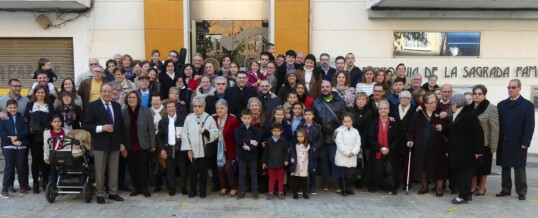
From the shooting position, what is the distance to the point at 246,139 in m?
6.56

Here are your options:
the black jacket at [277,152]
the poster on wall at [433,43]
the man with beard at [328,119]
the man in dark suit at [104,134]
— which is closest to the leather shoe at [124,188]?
the man in dark suit at [104,134]

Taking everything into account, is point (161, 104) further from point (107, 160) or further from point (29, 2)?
point (29, 2)

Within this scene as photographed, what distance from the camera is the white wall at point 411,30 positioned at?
35.8 ft

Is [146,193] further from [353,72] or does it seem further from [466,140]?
[466,140]

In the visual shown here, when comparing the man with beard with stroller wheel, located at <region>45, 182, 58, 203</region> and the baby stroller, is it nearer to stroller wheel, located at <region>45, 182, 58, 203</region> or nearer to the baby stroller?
the baby stroller

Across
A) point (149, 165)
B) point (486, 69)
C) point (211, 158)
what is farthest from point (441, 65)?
point (149, 165)

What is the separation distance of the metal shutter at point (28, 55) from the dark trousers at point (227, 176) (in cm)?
621

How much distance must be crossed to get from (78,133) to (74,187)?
2.68 ft

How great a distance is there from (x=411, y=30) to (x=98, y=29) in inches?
308

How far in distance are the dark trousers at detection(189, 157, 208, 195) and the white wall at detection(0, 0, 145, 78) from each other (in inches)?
199


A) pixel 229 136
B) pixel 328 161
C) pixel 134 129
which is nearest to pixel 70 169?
pixel 134 129

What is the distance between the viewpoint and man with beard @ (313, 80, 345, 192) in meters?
7.05

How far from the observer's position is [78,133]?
21.8 ft

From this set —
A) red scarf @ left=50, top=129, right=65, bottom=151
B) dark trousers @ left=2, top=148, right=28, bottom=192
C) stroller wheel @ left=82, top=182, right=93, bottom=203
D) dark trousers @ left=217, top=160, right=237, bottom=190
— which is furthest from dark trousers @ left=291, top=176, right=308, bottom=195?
dark trousers @ left=2, top=148, right=28, bottom=192
